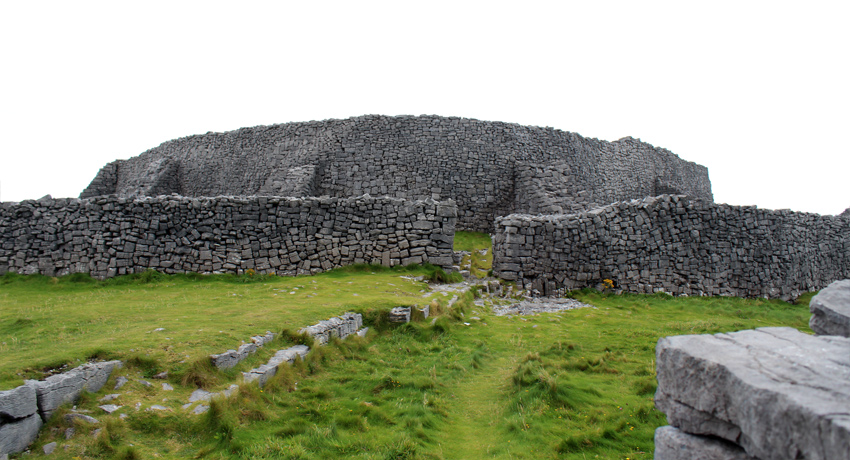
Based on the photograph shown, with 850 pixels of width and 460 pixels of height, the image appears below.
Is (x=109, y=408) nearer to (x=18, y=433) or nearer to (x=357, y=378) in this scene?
(x=18, y=433)

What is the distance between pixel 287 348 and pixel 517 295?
9.47 metres

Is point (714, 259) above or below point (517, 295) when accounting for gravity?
above

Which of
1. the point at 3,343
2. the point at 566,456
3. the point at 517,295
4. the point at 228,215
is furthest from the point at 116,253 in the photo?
the point at 566,456

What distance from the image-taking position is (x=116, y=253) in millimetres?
16641

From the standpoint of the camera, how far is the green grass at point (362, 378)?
226 inches

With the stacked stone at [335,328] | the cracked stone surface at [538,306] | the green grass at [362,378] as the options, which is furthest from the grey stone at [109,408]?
the cracked stone surface at [538,306]

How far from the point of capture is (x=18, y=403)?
17.1 feet

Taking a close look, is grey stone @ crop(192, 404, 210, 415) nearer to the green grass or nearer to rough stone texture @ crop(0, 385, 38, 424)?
the green grass

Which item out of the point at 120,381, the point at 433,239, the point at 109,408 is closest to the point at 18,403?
the point at 109,408

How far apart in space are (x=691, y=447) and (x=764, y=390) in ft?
2.86

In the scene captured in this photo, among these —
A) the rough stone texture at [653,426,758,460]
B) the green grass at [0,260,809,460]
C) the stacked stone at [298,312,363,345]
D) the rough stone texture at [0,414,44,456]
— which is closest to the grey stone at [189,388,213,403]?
the green grass at [0,260,809,460]

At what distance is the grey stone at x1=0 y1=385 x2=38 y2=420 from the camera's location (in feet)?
16.7

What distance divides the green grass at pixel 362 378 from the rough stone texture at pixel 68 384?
0.55ft

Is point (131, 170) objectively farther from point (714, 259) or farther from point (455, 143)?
point (714, 259)
